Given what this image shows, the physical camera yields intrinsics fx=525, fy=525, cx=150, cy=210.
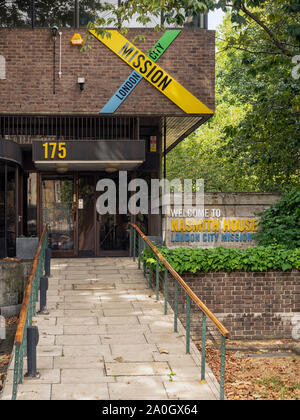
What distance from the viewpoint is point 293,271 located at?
505 inches

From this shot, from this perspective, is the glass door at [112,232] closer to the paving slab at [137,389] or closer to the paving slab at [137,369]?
the paving slab at [137,369]

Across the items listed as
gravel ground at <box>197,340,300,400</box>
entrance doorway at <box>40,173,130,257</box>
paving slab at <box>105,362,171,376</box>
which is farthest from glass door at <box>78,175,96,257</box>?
paving slab at <box>105,362,171,376</box>

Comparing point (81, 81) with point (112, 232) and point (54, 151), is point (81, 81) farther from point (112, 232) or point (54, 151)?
point (112, 232)

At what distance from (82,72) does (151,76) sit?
198cm

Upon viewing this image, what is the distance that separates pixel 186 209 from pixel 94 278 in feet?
11.7

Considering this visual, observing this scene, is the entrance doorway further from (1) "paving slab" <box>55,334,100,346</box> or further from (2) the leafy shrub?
(1) "paving slab" <box>55,334,100,346</box>

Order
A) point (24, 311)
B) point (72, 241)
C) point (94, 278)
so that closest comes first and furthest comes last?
point (24, 311), point (94, 278), point (72, 241)

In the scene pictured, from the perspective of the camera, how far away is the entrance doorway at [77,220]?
1625 centimetres

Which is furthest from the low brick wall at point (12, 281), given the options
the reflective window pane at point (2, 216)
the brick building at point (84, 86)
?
the brick building at point (84, 86)

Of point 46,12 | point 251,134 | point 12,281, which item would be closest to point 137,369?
point 12,281

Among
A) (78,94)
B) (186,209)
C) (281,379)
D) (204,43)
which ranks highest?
(204,43)

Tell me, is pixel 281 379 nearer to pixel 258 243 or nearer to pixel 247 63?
pixel 258 243

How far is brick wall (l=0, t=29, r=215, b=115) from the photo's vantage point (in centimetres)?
1496

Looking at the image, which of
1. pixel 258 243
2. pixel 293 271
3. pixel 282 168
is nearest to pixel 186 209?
pixel 258 243
